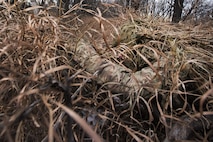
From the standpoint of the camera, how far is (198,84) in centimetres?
104

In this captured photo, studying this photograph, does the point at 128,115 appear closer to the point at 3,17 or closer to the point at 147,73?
the point at 147,73

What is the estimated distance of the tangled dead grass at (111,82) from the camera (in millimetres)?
887

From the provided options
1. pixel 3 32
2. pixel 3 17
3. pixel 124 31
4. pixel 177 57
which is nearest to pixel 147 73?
pixel 177 57

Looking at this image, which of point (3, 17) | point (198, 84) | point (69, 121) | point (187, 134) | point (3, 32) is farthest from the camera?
point (3, 17)

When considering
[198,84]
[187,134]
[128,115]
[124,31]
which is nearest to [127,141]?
[128,115]

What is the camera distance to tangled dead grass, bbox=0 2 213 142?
0.89 metres

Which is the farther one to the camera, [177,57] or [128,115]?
[177,57]

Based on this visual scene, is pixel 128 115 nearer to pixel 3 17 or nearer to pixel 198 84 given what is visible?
pixel 198 84

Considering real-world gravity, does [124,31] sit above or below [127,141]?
above

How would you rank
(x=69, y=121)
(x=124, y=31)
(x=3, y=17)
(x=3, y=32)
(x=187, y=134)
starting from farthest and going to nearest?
(x=124, y=31) → (x=3, y=17) → (x=3, y=32) → (x=187, y=134) → (x=69, y=121)

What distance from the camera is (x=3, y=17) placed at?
4.27 ft

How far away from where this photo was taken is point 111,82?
1.01m

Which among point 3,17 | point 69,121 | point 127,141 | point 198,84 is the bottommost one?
point 127,141

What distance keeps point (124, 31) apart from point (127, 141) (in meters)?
0.72
